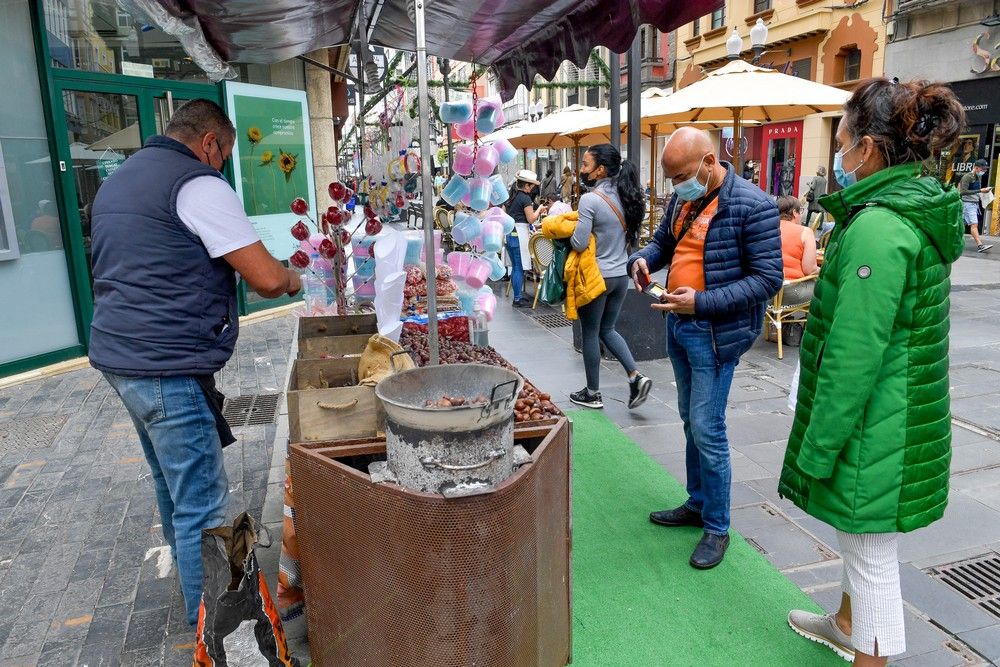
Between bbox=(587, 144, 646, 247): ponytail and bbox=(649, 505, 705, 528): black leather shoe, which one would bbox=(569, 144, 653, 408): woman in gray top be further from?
bbox=(649, 505, 705, 528): black leather shoe

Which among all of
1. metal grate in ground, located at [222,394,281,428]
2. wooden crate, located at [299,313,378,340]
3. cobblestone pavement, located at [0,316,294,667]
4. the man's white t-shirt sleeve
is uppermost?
the man's white t-shirt sleeve

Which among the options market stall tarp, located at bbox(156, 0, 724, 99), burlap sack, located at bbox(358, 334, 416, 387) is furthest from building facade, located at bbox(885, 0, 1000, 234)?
burlap sack, located at bbox(358, 334, 416, 387)

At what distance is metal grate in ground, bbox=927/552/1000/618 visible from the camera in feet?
9.40

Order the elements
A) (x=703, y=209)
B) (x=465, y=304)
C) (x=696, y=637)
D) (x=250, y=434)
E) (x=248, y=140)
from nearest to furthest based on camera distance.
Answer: (x=696, y=637) → (x=703, y=209) → (x=465, y=304) → (x=250, y=434) → (x=248, y=140)

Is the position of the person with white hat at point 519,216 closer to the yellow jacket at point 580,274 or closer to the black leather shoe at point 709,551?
the yellow jacket at point 580,274

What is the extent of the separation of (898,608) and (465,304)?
2349 mm

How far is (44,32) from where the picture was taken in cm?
633

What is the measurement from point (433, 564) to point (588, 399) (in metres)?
3.43

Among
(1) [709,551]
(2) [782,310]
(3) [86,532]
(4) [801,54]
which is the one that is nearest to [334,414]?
(1) [709,551]

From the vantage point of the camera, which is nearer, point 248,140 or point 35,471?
point 35,471

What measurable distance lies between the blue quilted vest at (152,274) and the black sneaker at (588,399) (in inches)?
128

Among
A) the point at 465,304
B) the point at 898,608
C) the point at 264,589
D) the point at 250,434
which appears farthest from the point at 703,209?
the point at 250,434

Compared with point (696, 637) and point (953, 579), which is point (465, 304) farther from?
point (953, 579)

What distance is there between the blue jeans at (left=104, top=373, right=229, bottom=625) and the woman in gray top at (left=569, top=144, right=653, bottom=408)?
293cm
